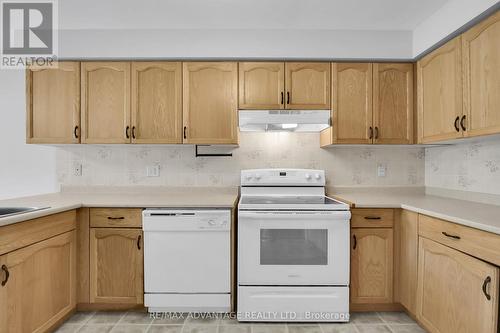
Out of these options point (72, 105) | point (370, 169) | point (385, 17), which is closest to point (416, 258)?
point (370, 169)

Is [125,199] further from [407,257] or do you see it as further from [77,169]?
[407,257]

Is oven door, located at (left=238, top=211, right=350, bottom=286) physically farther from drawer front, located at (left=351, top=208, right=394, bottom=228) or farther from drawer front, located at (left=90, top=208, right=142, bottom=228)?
drawer front, located at (left=90, top=208, right=142, bottom=228)

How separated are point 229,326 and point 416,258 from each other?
1.34 meters

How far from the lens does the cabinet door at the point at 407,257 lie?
73.3 inches

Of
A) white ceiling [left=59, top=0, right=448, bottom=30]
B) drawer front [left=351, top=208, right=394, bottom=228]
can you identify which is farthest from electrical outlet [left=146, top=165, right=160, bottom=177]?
drawer front [left=351, top=208, right=394, bottom=228]

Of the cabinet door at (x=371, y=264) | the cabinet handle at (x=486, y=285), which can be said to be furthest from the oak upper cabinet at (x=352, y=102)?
the cabinet handle at (x=486, y=285)

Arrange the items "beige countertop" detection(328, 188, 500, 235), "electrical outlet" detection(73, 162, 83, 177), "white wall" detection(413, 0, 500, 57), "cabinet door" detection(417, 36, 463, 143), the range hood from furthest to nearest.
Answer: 1. "electrical outlet" detection(73, 162, 83, 177)
2. the range hood
3. "cabinet door" detection(417, 36, 463, 143)
4. "white wall" detection(413, 0, 500, 57)
5. "beige countertop" detection(328, 188, 500, 235)

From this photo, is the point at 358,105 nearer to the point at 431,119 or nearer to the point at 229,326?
the point at 431,119

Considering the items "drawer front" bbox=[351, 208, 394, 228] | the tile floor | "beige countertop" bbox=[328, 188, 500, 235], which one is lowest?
the tile floor

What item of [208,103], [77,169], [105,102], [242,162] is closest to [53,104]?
[105,102]

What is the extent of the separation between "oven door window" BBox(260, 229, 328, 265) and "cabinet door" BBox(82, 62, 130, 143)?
1409mm

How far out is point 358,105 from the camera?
233 centimetres

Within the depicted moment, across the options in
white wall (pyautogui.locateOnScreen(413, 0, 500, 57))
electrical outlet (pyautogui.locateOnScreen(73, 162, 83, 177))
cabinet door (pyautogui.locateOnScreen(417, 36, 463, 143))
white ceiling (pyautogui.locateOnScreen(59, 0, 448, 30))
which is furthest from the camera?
electrical outlet (pyautogui.locateOnScreen(73, 162, 83, 177))

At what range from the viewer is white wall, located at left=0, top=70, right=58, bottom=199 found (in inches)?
104
